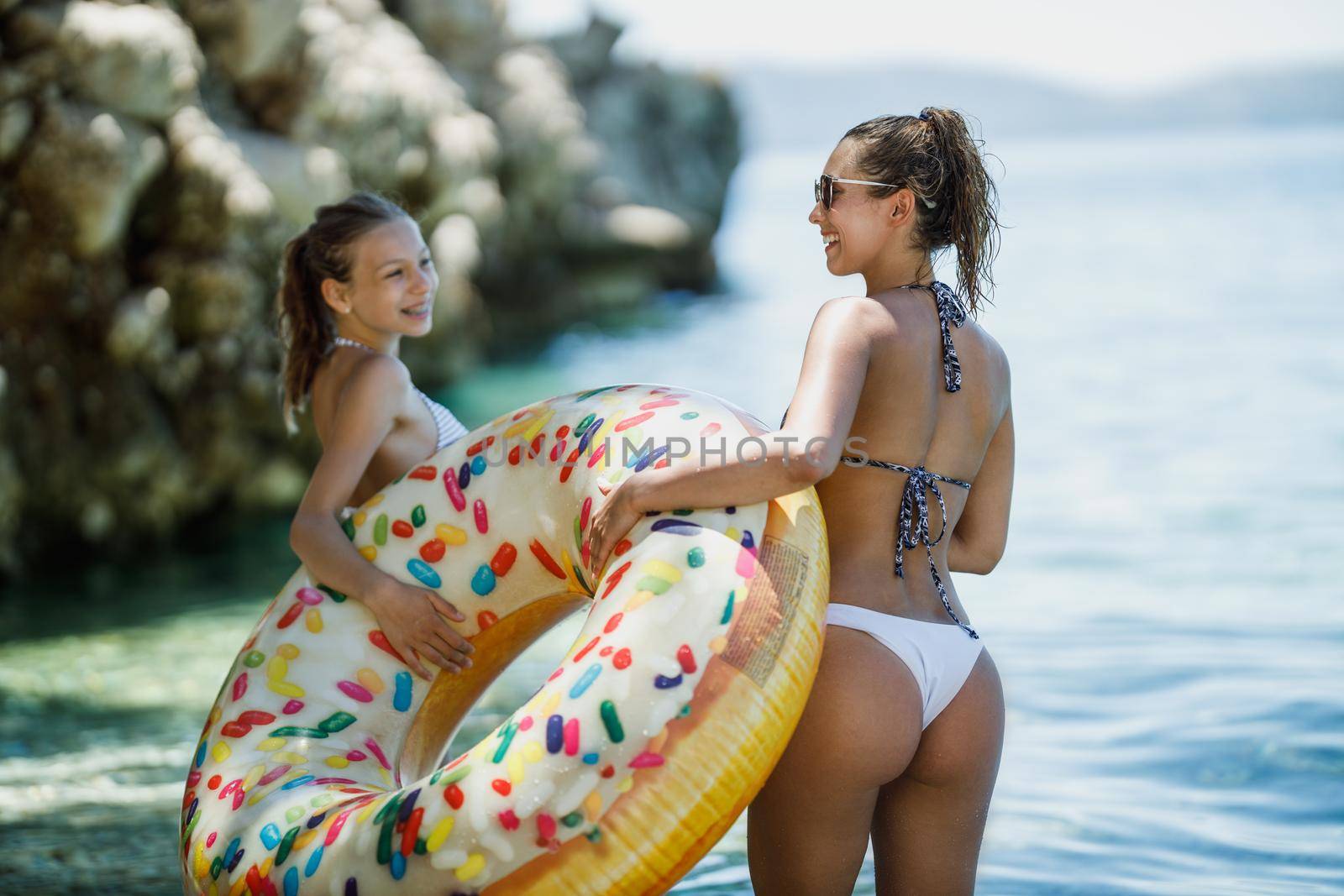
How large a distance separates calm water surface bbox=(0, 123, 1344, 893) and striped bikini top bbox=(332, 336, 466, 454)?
1478 millimetres

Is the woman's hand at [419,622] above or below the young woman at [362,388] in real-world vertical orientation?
below

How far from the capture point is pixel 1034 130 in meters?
174

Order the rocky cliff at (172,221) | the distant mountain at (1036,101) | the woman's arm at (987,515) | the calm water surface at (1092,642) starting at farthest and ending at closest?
1. the distant mountain at (1036,101)
2. the rocky cliff at (172,221)
3. the calm water surface at (1092,642)
4. the woman's arm at (987,515)

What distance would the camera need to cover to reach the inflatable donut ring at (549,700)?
224cm

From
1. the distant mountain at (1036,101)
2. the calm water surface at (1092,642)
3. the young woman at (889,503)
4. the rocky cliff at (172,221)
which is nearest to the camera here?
the young woman at (889,503)

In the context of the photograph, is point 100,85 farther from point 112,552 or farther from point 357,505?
point 357,505

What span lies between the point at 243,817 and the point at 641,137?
24.2 meters

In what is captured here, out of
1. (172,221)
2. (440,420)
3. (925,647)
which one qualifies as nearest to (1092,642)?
(440,420)

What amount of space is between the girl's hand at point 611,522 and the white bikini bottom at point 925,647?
1.29 feet

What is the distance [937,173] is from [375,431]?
1.44 metres

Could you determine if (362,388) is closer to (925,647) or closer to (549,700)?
(549,700)

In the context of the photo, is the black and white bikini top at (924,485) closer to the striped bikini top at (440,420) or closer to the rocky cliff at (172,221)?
the striped bikini top at (440,420)

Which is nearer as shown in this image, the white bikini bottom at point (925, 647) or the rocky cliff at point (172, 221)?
the white bikini bottom at point (925, 647)

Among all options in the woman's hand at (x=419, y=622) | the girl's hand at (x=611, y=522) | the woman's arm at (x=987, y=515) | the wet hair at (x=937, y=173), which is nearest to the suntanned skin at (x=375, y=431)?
the woman's hand at (x=419, y=622)
